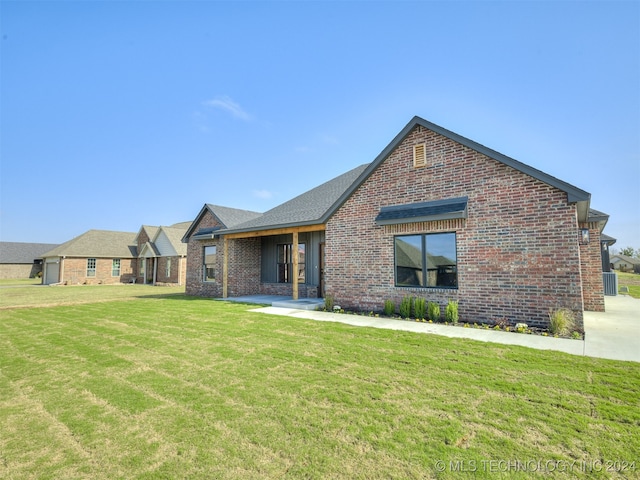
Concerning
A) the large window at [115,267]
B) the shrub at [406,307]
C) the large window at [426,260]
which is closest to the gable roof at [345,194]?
the large window at [426,260]

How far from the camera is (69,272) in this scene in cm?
3119

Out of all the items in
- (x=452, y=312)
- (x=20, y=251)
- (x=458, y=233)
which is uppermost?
(x=20, y=251)

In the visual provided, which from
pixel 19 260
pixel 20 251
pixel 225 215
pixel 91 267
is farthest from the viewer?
pixel 20 251

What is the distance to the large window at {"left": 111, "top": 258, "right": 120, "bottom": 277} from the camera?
110ft

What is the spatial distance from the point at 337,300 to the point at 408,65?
27.2 ft

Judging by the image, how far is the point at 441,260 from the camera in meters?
8.97

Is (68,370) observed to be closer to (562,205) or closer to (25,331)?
(25,331)

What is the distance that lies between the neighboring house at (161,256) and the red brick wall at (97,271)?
51.9 inches

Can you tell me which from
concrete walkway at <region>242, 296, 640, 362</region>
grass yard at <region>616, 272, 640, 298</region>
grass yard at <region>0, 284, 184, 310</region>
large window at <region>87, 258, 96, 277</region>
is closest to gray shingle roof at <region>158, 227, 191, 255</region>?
grass yard at <region>0, 284, 184, 310</region>

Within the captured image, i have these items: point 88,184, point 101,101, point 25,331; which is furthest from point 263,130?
point 88,184

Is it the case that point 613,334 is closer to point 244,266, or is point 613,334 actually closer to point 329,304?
point 329,304

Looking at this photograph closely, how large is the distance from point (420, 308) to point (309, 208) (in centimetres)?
663

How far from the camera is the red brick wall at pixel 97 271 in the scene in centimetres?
3112

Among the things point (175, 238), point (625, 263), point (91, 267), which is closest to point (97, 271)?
point (91, 267)
